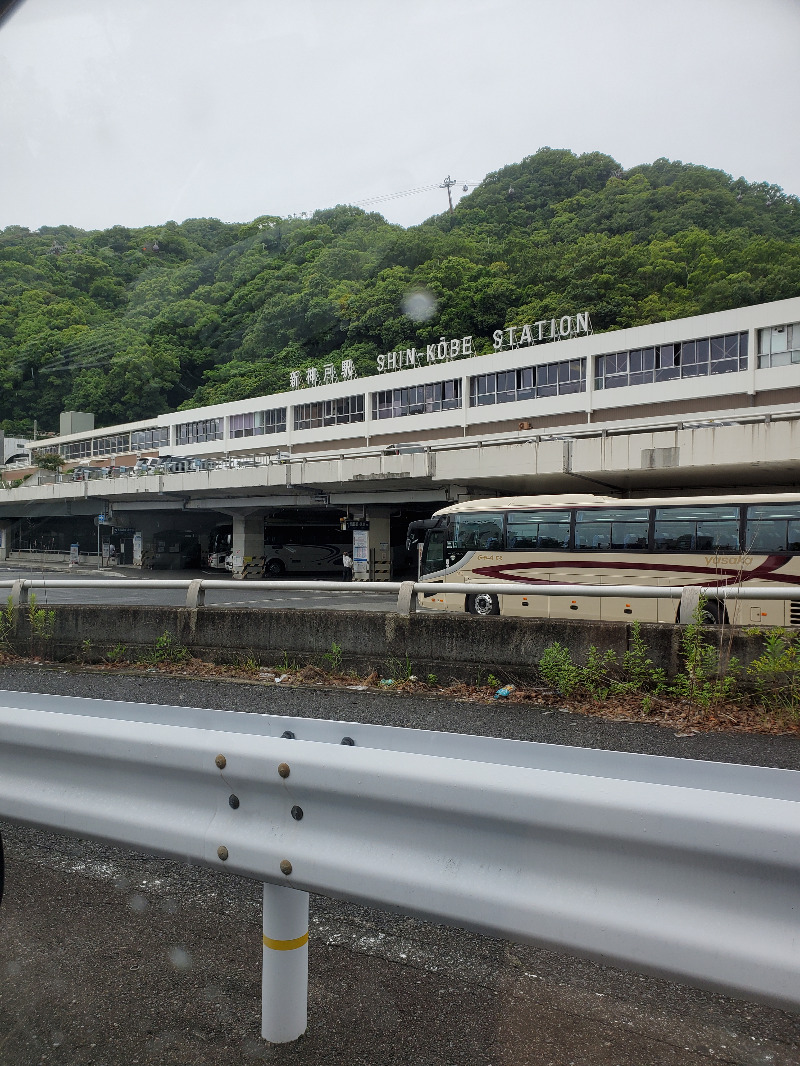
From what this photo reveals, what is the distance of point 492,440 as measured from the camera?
34.8m

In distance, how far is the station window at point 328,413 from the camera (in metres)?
57.8

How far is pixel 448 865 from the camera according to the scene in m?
1.67

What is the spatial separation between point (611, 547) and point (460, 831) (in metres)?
16.8

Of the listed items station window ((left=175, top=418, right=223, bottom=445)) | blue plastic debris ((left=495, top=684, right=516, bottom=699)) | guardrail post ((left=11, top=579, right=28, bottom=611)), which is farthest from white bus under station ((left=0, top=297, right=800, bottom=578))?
guardrail post ((left=11, top=579, right=28, bottom=611))

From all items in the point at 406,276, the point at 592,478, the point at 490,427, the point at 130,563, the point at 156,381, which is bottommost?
the point at 130,563

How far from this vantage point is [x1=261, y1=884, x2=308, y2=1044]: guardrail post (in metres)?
2.06

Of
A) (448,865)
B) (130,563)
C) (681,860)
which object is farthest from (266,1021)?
(130,563)

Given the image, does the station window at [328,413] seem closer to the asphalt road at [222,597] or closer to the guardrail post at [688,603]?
the asphalt road at [222,597]

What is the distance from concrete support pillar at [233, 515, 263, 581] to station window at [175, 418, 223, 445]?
2475 cm

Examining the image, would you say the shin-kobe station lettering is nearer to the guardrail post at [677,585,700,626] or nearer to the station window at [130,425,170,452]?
the station window at [130,425,170,452]

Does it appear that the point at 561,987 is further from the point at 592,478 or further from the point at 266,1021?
the point at 592,478

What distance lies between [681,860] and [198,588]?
871 cm

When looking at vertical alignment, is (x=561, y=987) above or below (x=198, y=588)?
below

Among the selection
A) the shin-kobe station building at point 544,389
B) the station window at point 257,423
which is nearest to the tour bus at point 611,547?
the shin-kobe station building at point 544,389
